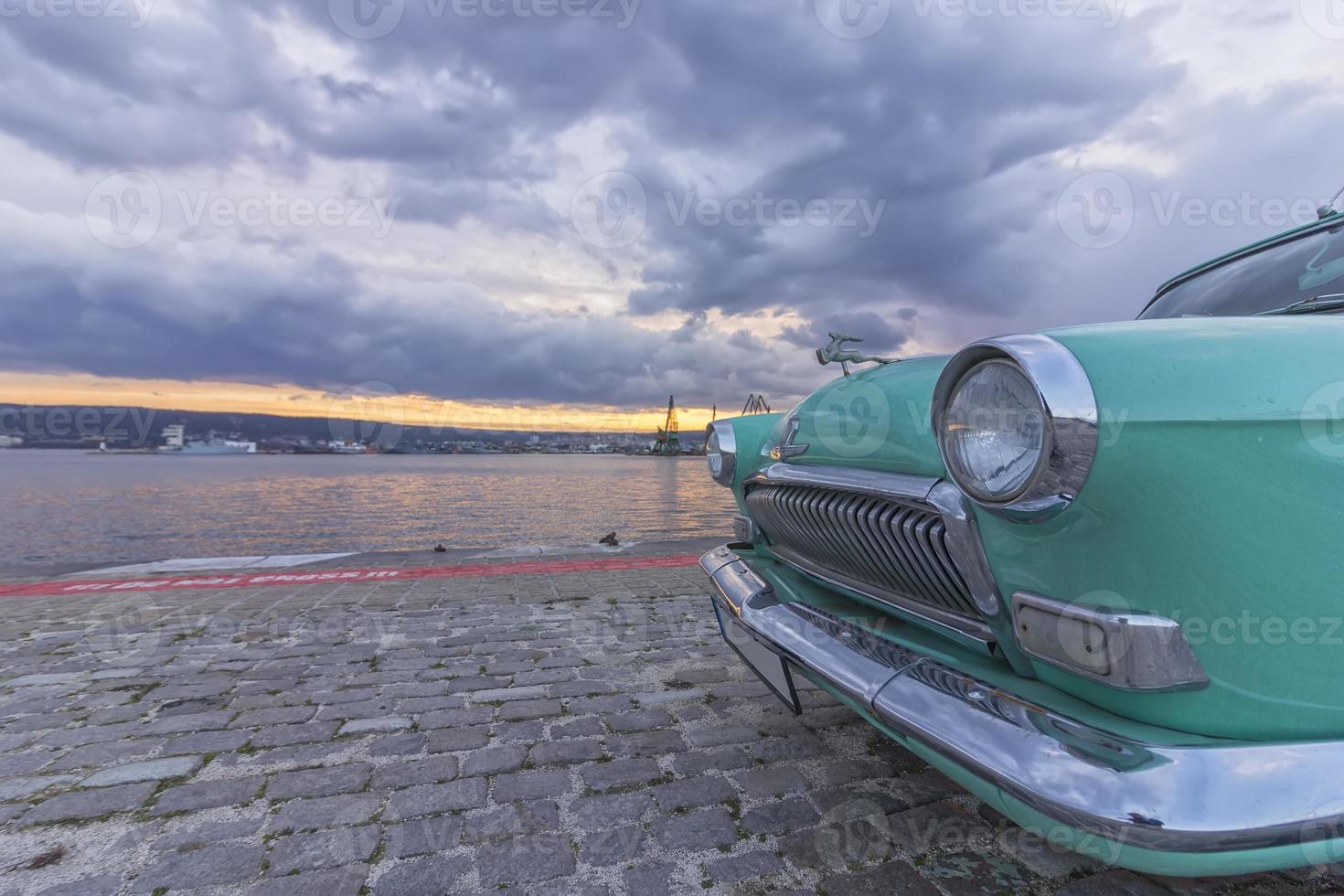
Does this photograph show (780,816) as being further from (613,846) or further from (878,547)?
(878,547)

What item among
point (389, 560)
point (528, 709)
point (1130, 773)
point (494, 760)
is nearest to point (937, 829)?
point (1130, 773)

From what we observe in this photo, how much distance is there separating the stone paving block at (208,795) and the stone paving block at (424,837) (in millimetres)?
605

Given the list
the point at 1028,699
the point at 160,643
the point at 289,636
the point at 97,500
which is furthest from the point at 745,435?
the point at 97,500

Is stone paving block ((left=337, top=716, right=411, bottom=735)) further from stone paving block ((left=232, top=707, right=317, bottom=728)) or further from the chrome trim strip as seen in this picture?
the chrome trim strip

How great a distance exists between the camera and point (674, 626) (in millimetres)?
4316

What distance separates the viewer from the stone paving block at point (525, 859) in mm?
1742

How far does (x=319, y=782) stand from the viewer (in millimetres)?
2254

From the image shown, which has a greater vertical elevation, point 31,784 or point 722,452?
point 722,452

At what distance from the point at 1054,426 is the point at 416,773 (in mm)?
2333

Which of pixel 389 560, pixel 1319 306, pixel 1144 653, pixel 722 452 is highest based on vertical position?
pixel 1319 306

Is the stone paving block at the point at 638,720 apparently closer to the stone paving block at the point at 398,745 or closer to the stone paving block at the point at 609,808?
the stone paving block at the point at 609,808

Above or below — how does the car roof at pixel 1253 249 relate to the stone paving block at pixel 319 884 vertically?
above

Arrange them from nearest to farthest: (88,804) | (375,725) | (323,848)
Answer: (323,848), (88,804), (375,725)

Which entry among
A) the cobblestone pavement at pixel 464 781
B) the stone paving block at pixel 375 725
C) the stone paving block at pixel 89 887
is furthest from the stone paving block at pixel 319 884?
the stone paving block at pixel 375 725
